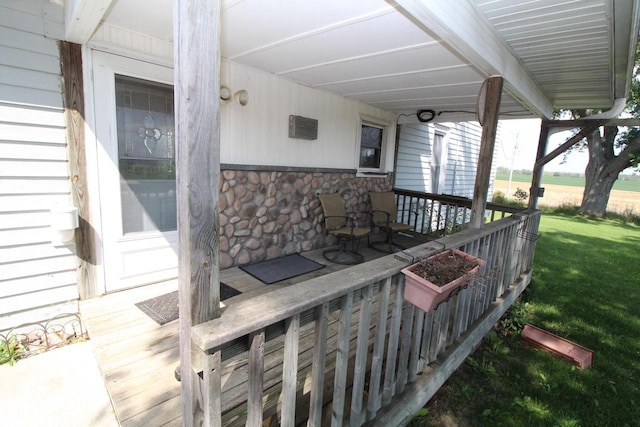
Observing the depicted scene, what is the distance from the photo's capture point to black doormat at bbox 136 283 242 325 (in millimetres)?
2439

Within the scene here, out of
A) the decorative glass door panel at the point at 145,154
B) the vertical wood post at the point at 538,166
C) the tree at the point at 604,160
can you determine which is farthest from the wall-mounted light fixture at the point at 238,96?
the tree at the point at 604,160

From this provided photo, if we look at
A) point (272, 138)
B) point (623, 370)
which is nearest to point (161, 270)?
point (272, 138)

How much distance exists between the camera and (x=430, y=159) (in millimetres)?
7301

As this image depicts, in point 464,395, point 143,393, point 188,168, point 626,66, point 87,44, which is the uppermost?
point 626,66

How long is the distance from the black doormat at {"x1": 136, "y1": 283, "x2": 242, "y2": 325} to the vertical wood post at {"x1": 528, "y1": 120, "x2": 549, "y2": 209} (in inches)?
169

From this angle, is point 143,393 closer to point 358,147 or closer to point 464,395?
point 464,395

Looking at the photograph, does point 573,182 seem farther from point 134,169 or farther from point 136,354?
point 136,354

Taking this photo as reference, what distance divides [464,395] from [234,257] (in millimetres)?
2598

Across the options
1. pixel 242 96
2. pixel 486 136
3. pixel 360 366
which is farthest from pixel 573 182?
pixel 360 366

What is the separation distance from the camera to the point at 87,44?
238cm

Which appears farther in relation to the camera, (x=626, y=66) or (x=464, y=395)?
(x=626, y=66)

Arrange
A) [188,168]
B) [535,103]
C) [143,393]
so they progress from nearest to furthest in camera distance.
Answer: [188,168]
[143,393]
[535,103]

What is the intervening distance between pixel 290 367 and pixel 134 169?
7.95 ft

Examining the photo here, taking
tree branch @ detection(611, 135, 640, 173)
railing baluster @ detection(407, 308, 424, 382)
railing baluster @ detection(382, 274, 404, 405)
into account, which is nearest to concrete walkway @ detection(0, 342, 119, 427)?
railing baluster @ detection(382, 274, 404, 405)
